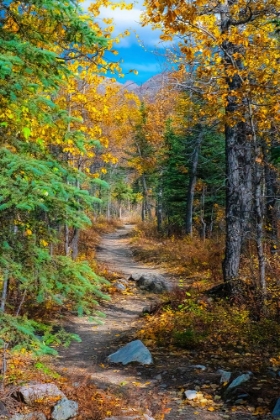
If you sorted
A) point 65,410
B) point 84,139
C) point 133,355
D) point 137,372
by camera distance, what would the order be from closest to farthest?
point 84,139
point 65,410
point 137,372
point 133,355

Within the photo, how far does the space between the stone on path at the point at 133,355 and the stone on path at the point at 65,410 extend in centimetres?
219

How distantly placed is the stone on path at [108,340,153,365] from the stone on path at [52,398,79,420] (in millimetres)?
2185

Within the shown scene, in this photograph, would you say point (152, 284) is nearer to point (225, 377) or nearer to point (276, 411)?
point (225, 377)

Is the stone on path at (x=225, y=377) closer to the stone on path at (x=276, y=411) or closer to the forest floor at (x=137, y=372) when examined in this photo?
the forest floor at (x=137, y=372)

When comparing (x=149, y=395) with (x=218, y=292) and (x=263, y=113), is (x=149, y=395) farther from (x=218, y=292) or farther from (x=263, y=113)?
(x=263, y=113)

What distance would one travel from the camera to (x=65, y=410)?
4781 mm

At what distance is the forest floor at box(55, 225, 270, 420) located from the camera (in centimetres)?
520

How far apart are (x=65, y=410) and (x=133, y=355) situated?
2.43 m

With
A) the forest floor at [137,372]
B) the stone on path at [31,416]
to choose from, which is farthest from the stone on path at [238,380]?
the stone on path at [31,416]

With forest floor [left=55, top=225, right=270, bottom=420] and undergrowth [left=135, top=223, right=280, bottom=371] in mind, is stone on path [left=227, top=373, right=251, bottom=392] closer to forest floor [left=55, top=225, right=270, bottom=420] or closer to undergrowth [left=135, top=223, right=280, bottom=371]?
forest floor [left=55, top=225, right=270, bottom=420]

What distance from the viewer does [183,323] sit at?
8336 millimetres

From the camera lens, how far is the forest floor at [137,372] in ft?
17.1

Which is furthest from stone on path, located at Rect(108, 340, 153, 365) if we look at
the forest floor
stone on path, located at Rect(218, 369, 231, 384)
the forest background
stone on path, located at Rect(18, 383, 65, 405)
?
stone on path, located at Rect(18, 383, 65, 405)

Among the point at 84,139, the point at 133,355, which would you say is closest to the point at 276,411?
the point at 133,355
